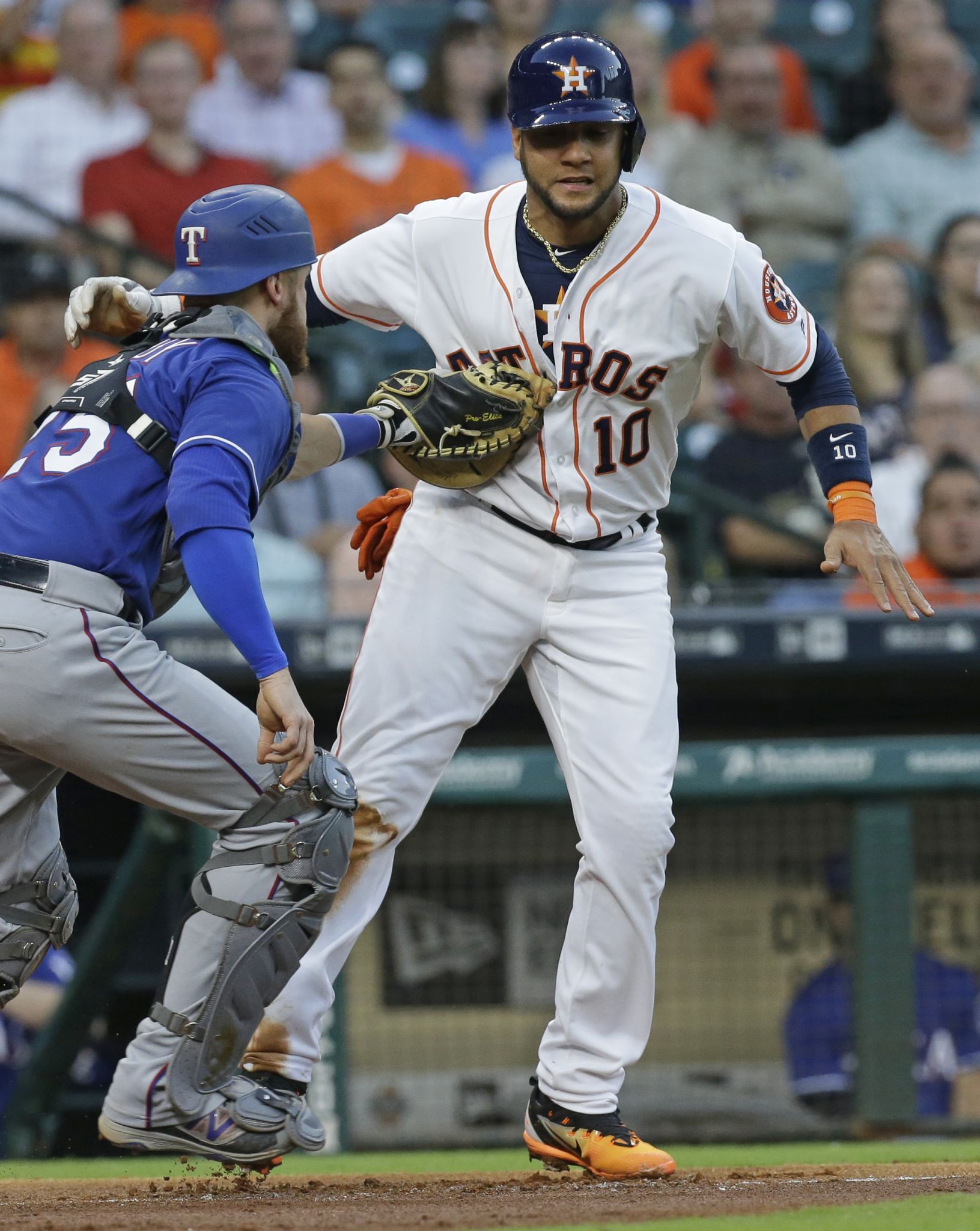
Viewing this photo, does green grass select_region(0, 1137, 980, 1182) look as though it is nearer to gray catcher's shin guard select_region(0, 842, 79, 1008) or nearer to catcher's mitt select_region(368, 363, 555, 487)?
gray catcher's shin guard select_region(0, 842, 79, 1008)

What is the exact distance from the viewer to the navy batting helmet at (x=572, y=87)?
117 inches

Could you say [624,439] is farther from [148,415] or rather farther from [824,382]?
[148,415]

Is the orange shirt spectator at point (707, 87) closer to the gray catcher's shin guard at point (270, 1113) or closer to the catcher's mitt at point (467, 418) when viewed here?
the catcher's mitt at point (467, 418)

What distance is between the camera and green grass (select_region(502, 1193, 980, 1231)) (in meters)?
2.28

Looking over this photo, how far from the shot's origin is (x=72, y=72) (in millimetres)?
7043

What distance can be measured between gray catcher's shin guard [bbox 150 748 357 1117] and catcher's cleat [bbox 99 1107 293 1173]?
55 millimetres

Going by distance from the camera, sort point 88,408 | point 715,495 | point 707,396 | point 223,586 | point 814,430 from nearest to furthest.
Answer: point 223,586 < point 88,408 < point 814,430 < point 715,495 < point 707,396

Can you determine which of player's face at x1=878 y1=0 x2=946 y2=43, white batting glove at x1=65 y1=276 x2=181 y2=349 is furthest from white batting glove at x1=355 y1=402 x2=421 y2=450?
Answer: player's face at x1=878 y1=0 x2=946 y2=43

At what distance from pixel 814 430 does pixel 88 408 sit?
142 cm

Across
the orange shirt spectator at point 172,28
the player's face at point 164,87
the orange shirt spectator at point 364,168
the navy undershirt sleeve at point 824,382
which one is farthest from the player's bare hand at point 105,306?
the orange shirt spectator at point 172,28

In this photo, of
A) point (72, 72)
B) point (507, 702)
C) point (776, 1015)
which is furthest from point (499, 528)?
point (72, 72)

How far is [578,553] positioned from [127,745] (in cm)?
97

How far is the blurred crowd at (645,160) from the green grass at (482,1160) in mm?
2137

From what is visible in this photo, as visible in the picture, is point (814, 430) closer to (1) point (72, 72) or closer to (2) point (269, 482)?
(2) point (269, 482)
